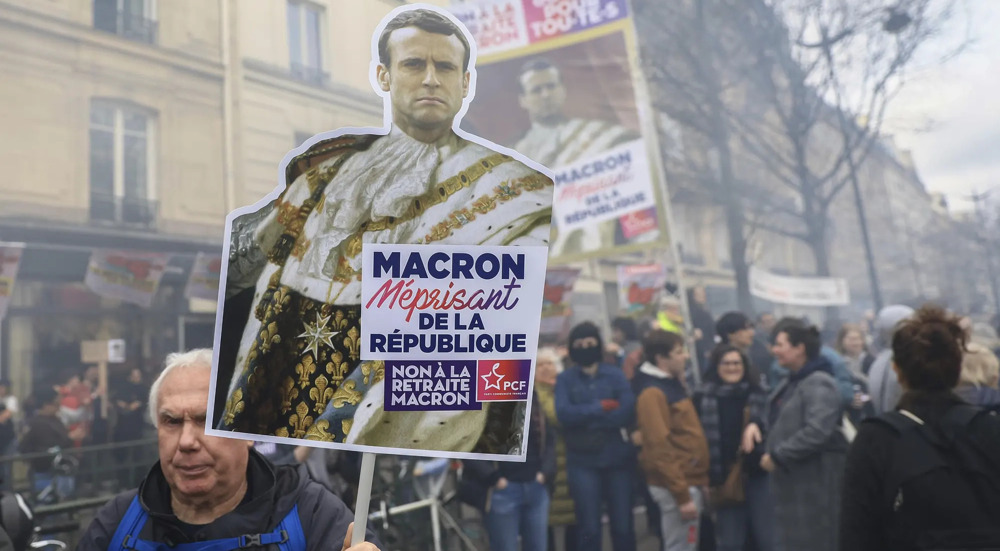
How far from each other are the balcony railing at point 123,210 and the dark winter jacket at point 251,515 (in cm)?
425

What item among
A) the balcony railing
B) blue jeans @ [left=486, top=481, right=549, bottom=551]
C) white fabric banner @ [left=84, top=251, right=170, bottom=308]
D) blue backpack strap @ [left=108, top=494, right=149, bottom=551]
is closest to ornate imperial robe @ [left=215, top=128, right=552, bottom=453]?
blue backpack strap @ [left=108, top=494, right=149, bottom=551]

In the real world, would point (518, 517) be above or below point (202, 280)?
below

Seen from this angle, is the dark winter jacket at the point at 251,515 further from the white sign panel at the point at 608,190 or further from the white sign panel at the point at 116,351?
the white sign panel at the point at 608,190

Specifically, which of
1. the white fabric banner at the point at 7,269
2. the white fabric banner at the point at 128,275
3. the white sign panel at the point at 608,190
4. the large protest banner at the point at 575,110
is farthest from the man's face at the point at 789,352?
the white fabric banner at the point at 7,269

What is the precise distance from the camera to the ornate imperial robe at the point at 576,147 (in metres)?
6.36

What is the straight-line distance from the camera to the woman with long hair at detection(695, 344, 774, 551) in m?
4.44

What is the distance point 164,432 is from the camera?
158 centimetres

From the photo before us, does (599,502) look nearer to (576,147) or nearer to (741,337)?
(741,337)

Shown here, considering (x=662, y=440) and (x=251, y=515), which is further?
(x=662, y=440)

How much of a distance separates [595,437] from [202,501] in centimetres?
318

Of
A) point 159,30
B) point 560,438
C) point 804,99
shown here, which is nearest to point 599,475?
point 560,438

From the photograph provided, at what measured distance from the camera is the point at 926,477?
1900 millimetres

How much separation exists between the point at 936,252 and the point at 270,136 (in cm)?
717

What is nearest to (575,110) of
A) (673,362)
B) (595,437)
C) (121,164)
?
(673,362)
